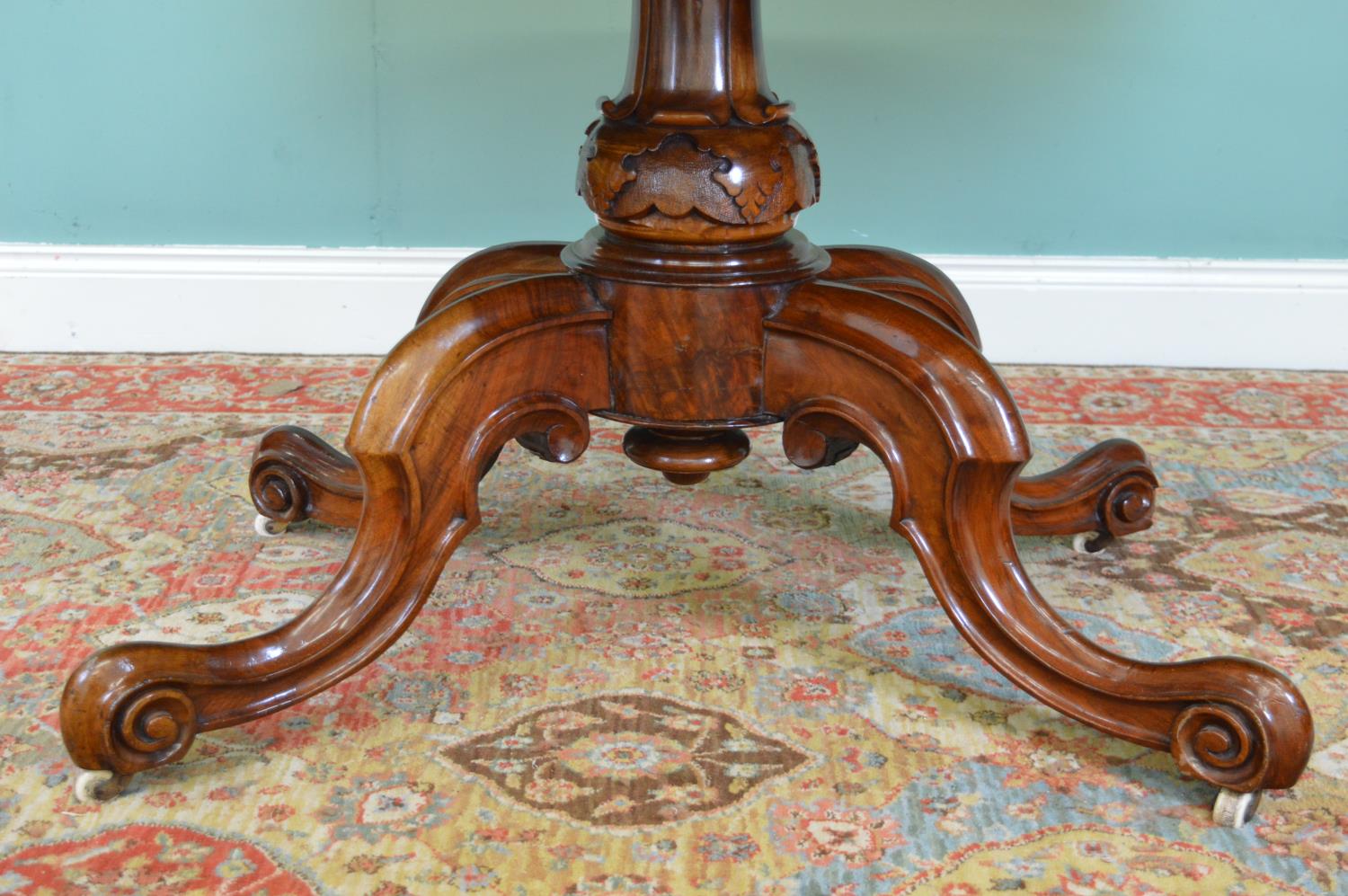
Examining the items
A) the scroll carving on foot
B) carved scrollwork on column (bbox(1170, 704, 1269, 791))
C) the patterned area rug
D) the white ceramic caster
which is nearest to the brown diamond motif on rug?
the patterned area rug

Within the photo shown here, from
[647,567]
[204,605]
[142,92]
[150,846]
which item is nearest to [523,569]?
[647,567]

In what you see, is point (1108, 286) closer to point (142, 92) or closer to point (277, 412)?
point (277, 412)

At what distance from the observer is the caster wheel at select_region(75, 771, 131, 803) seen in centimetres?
82

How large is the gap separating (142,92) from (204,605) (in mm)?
870

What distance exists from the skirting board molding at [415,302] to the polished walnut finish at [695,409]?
78cm

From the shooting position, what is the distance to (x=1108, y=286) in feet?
5.75

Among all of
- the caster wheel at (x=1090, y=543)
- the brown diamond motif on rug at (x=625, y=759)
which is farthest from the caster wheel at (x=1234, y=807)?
the caster wheel at (x=1090, y=543)

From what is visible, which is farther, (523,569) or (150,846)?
(523,569)

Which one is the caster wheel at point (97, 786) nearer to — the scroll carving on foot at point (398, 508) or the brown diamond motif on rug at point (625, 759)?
the scroll carving on foot at point (398, 508)

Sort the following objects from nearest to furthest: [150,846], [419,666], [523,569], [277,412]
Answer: [150,846]
[419,666]
[523,569]
[277,412]

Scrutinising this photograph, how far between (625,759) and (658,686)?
0.10 meters

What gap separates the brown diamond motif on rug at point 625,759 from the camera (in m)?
0.83

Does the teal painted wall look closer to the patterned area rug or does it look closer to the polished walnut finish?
the patterned area rug

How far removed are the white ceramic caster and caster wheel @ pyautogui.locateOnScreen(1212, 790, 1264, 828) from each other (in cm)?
80
